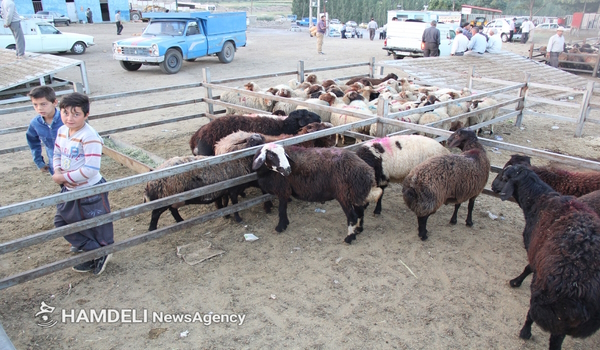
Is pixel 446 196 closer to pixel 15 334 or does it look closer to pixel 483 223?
pixel 483 223

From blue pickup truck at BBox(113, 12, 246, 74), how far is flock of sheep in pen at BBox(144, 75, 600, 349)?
1190 cm

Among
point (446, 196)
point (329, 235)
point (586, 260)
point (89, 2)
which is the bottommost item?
point (329, 235)

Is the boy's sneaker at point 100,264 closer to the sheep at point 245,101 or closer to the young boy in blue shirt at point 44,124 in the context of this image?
the young boy in blue shirt at point 44,124

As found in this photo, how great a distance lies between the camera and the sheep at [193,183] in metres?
4.92

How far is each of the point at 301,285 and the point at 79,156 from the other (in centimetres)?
254

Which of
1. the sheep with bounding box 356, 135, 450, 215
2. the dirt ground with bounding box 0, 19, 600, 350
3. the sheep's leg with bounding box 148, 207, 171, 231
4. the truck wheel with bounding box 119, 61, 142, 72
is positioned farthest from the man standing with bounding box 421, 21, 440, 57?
the sheep's leg with bounding box 148, 207, 171, 231

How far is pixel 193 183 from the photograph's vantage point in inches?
199

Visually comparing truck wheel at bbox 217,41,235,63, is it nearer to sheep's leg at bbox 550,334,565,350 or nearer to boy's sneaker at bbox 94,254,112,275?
boy's sneaker at bbox 94,254,112,275

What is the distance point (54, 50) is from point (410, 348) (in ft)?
73.9

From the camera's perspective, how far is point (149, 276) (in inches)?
167

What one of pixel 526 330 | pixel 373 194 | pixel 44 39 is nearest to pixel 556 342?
pixel 526 330

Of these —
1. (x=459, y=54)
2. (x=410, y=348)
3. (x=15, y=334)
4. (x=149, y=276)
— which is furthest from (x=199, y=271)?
(x=459, y=54)

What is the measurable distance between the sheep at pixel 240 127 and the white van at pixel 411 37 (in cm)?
1638

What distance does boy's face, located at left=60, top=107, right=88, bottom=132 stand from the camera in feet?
12.1
